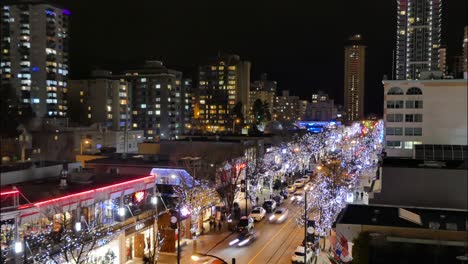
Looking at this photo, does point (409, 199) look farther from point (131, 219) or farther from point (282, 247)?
point (131, 219)

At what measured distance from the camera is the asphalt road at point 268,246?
86.1 feet

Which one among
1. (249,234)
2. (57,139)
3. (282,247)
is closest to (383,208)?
(282,247)

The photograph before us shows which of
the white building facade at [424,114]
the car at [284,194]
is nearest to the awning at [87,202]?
the white building facade at [424,114]

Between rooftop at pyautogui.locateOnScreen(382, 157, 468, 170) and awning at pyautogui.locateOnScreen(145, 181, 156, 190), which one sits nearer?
rooftop at pyautogui.locateOnScreen(382, 157, 468, 170)

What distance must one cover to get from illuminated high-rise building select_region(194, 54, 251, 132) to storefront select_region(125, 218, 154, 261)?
111179mm

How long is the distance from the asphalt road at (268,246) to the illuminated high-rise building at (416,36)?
4457 inches

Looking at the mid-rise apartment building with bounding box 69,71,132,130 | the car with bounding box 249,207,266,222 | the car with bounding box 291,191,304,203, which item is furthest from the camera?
the mid-rise apartment building with bounding box 69,71,132,130

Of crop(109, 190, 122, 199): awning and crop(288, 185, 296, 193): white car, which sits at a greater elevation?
crop(109, 190, 122, 199): awning

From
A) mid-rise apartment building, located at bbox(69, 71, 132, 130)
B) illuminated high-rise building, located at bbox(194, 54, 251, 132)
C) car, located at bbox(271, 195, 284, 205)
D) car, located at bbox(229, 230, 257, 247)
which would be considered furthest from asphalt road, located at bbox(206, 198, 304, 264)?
illuminated high-rise building, located at bbox(194, 54, 251, 132)

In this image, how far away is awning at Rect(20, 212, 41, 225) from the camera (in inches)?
736

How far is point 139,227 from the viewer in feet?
84.8

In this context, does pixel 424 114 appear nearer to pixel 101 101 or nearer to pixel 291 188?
pixel 291 188

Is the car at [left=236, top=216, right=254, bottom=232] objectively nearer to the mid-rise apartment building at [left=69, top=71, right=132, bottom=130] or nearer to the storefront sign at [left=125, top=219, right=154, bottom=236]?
→ the storefront sign at [left=125, top=219, right=154, bottom=236]

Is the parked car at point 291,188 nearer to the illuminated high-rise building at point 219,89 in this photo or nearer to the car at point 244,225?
the car at point 244,225
